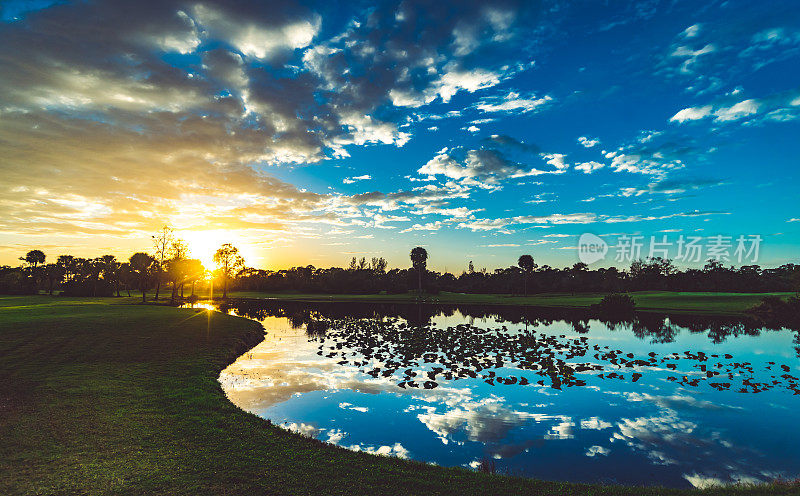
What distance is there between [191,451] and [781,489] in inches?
659

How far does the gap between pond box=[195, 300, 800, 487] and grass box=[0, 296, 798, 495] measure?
241 cm

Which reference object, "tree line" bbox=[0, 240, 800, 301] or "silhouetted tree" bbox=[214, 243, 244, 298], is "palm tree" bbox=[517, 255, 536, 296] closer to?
"tree line" bbox=[0, 240, 800, 301]

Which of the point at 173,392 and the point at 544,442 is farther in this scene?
the point at 173,392

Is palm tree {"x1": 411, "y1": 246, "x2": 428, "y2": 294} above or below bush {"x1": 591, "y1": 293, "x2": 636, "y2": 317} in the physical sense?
above

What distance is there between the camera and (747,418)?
17938mm

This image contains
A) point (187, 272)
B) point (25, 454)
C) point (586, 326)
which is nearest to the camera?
point (25, 454)

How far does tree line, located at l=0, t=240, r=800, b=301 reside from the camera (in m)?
104

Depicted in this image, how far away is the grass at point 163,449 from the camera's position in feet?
32.5

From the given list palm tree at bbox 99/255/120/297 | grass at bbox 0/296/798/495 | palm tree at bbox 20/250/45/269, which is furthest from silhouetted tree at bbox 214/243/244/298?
grass at bbox 0/296/798/495

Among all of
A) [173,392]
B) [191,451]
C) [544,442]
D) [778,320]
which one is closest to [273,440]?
[191,451]

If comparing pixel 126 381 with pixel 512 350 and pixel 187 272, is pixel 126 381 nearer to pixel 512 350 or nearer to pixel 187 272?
pixel 512 350

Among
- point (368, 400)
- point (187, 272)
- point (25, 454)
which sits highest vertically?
point (187, 272)

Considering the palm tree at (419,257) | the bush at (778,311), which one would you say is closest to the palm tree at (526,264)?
the palm tree at (419,257)

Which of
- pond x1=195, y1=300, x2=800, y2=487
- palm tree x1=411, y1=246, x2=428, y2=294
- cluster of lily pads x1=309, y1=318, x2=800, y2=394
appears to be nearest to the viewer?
pond x1=195, y1=300, x2=800, y2=487
